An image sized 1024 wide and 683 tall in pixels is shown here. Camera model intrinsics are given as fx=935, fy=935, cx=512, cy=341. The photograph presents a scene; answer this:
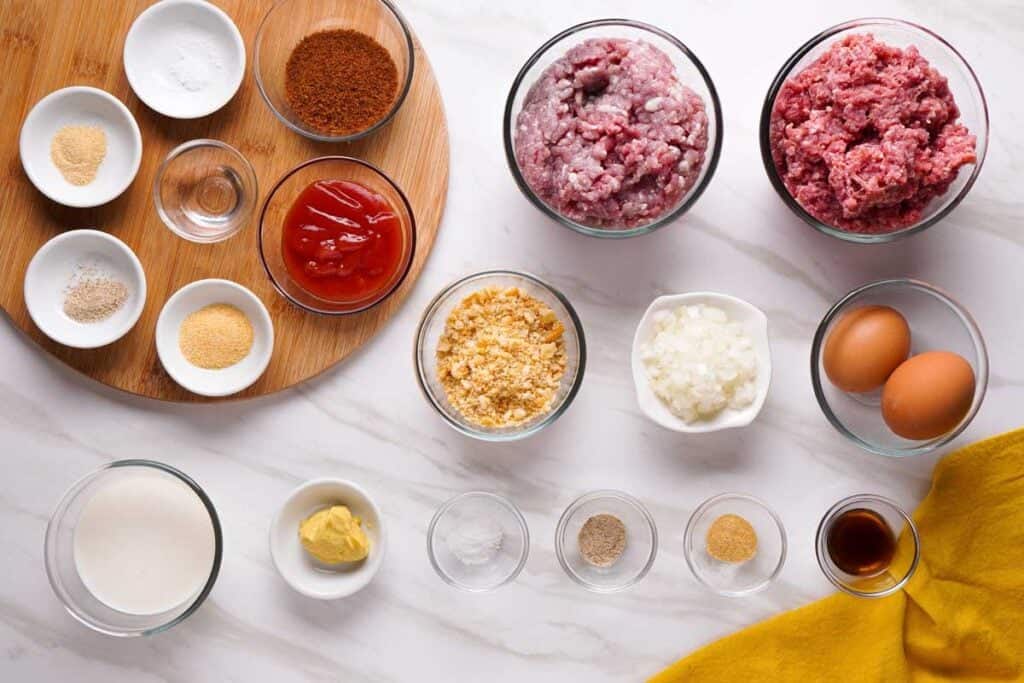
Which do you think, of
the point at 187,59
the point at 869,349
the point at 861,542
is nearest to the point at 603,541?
the point at 861,542

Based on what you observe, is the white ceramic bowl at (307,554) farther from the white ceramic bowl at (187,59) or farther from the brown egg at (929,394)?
the brown egg at (929,394)

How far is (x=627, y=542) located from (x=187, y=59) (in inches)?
61.2

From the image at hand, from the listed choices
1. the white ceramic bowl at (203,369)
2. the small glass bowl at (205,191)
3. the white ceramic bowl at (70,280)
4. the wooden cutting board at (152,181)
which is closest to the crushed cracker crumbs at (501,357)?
the wooden cutting board at (152,181)

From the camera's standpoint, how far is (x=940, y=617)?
89.2 inches

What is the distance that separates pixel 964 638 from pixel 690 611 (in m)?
0.66

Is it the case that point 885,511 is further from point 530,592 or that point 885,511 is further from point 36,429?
point 36,429

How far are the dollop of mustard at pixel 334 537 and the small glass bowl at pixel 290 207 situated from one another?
478mm

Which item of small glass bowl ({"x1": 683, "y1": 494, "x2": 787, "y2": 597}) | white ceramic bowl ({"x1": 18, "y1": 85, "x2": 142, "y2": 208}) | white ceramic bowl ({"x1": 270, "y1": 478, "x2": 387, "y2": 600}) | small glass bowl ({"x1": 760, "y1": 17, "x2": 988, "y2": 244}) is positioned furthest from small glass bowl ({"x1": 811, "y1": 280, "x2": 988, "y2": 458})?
white ceramic bowl ({"x1": 18, "y1": 85, "x2": 142, "y2": 208})

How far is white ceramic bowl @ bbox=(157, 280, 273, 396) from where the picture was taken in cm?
218

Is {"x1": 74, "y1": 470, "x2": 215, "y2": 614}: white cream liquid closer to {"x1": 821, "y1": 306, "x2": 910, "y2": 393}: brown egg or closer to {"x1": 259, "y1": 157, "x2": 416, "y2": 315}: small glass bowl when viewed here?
{"x1": 259, "y1": 157, "x2": 416, "y2": 315}: small glass bowl

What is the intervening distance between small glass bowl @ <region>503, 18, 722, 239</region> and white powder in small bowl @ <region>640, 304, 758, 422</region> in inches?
9.7

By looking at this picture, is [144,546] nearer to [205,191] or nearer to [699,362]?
[205,191]

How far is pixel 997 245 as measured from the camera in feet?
7.41

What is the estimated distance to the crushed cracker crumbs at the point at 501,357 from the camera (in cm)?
217
